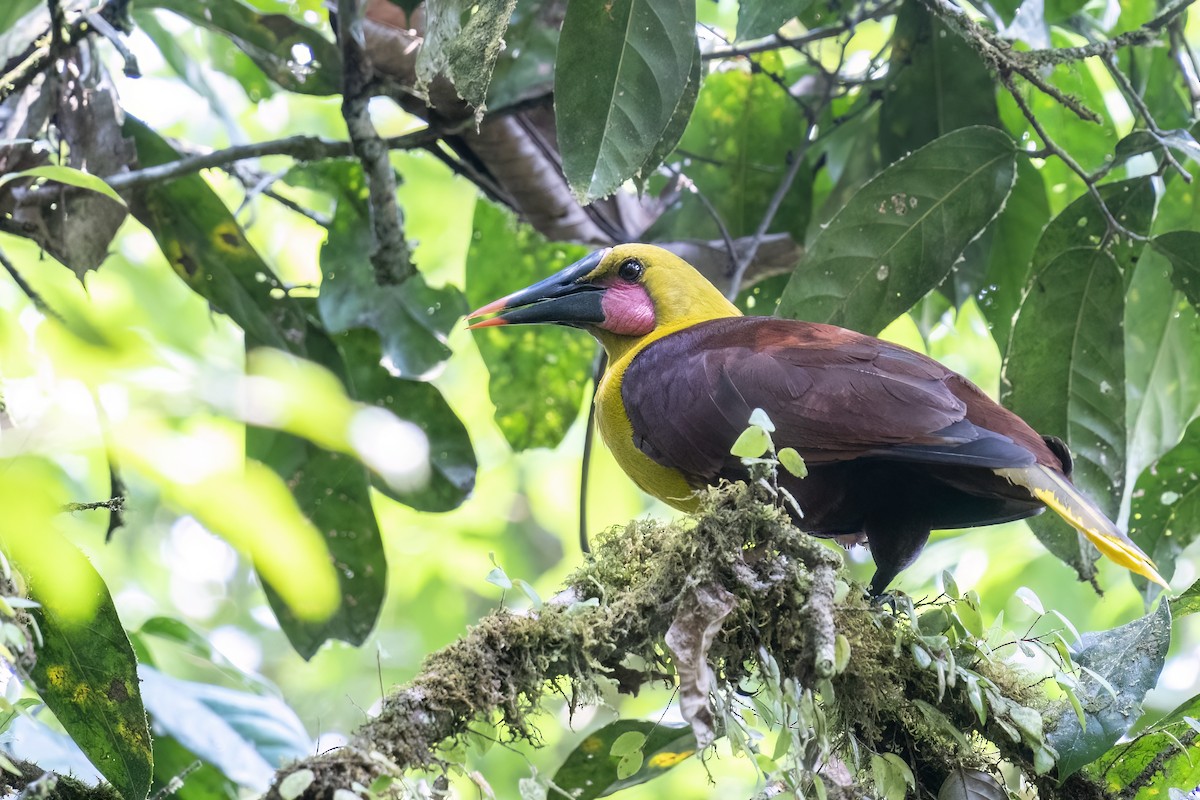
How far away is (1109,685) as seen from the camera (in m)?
2.06

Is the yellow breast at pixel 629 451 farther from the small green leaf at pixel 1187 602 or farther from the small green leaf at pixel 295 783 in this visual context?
the small green leaf at pixel 295 783

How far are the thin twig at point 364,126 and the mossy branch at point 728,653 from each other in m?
1.59

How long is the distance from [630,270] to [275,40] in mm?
1277

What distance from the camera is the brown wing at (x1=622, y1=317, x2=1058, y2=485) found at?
2426 millimetres

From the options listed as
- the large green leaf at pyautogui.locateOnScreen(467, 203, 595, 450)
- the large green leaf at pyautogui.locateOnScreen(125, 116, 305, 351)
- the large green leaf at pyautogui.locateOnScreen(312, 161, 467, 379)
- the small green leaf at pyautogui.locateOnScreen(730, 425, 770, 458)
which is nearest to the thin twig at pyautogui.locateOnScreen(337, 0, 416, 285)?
the large green leaf at pyautogui.locateOnScreen(312, 161, 467, 379)

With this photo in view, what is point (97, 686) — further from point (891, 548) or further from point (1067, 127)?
point (1067, 127)

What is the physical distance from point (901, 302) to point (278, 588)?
190 cm

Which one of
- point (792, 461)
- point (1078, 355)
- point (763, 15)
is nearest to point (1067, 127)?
point (1078, 355)

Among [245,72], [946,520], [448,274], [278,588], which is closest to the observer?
[946,520]

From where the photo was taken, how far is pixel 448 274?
6.57 meters

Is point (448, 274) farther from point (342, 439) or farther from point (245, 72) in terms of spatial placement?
point (342, 439)

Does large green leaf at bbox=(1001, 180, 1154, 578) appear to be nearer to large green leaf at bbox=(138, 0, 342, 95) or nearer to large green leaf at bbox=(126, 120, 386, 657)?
large green leaf at bbox=(126, 120, 386, 657)

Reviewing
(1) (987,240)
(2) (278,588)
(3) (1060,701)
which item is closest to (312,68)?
(2) (278,588)

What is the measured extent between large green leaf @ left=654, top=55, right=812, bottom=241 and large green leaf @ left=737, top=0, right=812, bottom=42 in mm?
1012
